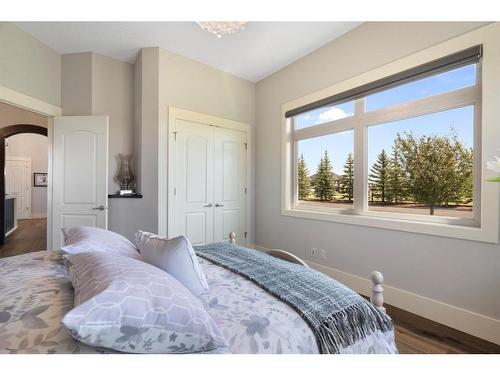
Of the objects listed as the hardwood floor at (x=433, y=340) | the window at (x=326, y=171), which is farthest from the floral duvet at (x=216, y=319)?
the window at (x=326, y=171)

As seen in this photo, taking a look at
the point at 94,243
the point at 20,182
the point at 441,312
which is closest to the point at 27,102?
the point at 94,243

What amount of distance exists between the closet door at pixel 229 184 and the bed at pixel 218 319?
248 cm

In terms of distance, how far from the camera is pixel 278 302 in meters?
0.96

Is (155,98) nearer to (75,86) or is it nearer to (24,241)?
(75,86)

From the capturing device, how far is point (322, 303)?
956 millimetres

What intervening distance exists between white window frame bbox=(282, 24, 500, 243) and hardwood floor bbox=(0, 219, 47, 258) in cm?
460

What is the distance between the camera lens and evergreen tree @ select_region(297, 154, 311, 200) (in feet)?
11.0

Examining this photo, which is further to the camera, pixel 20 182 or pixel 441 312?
pixel 20 182

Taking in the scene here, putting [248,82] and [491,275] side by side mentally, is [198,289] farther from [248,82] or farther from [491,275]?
[248,82]

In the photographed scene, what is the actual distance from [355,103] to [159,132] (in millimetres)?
2334

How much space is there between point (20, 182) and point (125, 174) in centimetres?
734

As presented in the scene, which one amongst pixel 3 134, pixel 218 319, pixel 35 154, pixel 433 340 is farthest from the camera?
pixel 35 154

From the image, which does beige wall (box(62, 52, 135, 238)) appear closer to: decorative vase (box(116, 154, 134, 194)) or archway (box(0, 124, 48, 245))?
decorative vase (box(116, 154, 134, 194))
